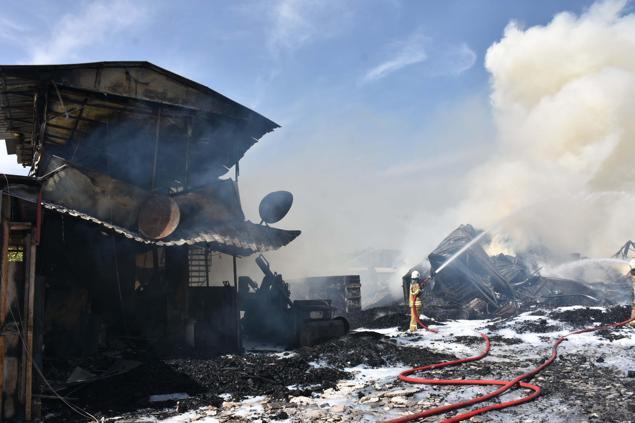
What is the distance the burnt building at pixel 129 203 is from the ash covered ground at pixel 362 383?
206 centimetres

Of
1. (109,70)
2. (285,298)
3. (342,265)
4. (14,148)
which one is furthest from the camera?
(342,265)

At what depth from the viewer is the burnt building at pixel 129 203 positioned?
34.1 feet

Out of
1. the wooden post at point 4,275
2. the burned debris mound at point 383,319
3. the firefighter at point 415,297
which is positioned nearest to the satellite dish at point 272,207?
the firefighter at point 415,297

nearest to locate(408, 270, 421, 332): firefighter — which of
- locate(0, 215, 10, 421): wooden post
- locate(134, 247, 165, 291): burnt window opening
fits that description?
locate(134, 247, 165, 291): burnt window opening

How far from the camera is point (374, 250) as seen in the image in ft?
178

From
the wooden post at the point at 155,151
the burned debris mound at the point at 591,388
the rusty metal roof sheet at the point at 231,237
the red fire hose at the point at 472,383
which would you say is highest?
the wooden post at the point at 155,151

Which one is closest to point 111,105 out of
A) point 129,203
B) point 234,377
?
point 129,203

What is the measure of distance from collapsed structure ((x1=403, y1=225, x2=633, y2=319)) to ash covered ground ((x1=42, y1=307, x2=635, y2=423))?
22.3 ft

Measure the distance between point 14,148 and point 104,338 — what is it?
34.1 ft

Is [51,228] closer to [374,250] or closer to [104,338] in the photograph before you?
[104,338]

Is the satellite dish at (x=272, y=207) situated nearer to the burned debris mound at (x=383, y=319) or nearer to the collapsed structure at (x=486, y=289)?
the burned debris mound at (x=383, y=319)

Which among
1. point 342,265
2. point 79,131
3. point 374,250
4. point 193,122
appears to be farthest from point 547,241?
point 79,131

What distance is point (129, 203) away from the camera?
11383 millimetres

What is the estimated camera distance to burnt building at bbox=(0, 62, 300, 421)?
10398mm
